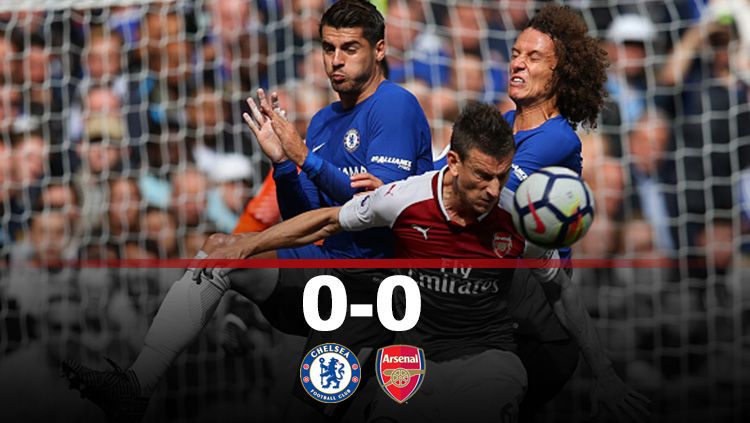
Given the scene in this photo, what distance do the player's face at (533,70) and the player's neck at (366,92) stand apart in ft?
1.40

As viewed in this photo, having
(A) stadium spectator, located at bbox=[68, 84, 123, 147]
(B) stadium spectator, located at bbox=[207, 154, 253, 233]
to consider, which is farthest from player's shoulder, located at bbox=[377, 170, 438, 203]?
(A) stadium spectator, located at bbox=[68, 84, 123, 147]

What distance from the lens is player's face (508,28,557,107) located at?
11.5 feet

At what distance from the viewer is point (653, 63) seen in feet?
18.5

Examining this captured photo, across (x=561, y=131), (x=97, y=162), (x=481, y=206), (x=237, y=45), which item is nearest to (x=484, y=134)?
(x=481, y=206)

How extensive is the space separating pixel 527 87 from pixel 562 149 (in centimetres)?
24

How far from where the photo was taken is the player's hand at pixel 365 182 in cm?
326

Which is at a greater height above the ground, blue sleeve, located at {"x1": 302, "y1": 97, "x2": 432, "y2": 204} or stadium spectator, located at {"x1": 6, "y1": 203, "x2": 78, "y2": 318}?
blue sleeve, located at {"x1": 302, "y1": 97, "x2": 432, "y2": 204}

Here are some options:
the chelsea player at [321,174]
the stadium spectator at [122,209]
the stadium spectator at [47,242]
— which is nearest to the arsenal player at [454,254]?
the chelsea player at [321,174]

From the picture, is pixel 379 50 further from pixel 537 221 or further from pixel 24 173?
pixel 24 173

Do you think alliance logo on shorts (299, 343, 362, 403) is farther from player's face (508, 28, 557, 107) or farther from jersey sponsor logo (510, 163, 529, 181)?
player's face (508, 28, 557, 107)

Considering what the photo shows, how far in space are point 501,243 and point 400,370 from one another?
0.47 m

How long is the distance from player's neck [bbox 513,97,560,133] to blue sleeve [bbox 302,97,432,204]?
0.30 meters

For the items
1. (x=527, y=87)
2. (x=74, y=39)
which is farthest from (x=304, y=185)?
(x=74, y=39)

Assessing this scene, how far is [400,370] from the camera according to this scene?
10.7ft
